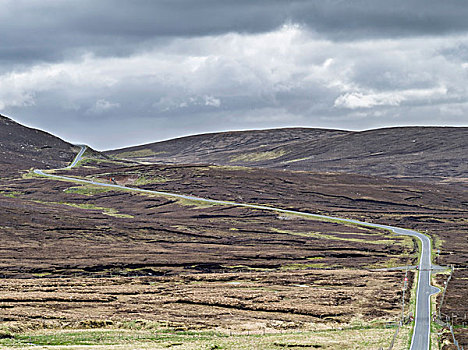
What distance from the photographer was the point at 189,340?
184 ft

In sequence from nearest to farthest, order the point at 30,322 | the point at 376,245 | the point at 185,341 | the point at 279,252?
the point at 185,341 → the point at 30,322 → the point at 279,252 → the point at 376,245

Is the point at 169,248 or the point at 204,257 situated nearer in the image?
the point at 204,257

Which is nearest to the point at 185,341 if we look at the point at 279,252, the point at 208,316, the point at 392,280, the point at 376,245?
the point at 208,316

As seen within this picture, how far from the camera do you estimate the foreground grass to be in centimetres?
5103

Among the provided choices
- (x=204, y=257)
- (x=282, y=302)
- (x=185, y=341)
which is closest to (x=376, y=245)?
(x=204, y=257)

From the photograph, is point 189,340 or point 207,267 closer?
point 189,340

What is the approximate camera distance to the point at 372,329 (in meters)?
64.4

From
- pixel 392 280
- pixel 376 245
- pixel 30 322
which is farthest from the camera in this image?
pixel 376 245

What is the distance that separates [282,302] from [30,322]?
106 feet

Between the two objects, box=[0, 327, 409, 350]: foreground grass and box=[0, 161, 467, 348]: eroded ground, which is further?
box=[0, 161, 467, 348]: eroded ground

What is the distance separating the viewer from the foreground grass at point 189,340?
51031 mm

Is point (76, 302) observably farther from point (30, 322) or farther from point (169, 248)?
point (169, 248)

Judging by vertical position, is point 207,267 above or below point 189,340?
below

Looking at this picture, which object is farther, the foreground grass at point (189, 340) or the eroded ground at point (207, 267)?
the eroded ground at point (207, 267)
